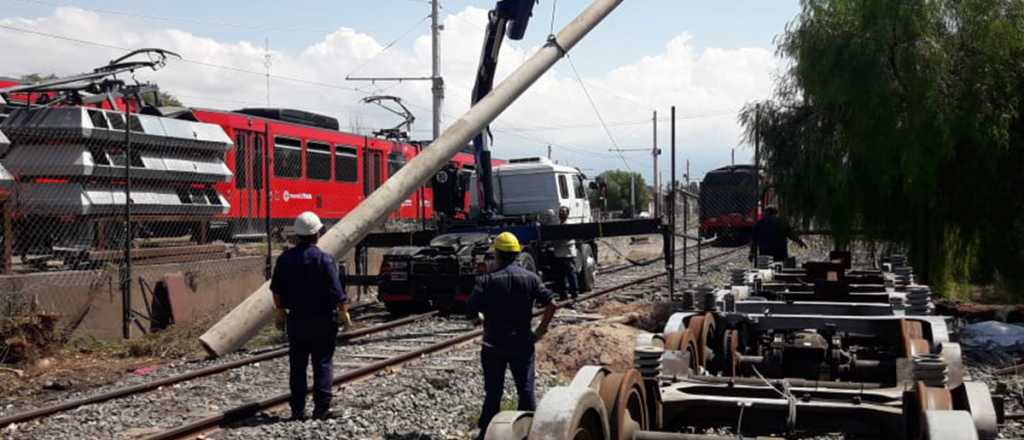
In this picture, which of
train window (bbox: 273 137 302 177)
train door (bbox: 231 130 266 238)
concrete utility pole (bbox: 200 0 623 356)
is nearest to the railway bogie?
concrete utility pole (bbox: 200 0 623 356)

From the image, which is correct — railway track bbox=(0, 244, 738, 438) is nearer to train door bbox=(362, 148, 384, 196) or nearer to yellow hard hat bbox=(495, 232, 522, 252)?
yellow hard hat bbox=(495, 232, 522, 252)

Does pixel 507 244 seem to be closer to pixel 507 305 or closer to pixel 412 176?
pixel 507 305

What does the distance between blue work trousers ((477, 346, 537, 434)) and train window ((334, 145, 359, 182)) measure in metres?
17.5

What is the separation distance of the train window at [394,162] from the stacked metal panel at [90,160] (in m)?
11.1

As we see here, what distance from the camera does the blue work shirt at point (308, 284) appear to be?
8.27 meters

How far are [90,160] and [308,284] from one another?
7.39 metres

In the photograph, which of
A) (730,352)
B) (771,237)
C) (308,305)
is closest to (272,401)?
(308,305)

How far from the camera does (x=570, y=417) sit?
4.33 meters

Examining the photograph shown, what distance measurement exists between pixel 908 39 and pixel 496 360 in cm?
1127

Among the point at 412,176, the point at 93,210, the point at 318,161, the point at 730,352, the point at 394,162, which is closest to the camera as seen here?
the point at 730,352

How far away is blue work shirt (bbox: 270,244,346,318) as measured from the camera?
827cm

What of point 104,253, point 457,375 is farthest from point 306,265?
point 104,253

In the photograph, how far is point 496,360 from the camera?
7.39m

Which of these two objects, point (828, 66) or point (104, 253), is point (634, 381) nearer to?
point (104, 253)
